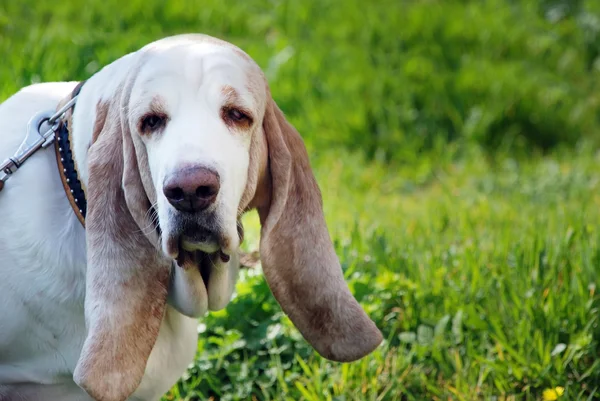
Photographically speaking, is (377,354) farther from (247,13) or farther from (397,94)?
(247,13)

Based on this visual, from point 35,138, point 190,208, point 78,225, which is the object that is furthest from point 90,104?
point 190,208

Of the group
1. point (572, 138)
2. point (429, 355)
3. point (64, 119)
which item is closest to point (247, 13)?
point (572, 138)

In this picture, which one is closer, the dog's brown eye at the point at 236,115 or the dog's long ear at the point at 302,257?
the dog's brown eye at the point at 236,115

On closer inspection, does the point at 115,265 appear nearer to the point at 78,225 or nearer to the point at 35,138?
the point at 78,225

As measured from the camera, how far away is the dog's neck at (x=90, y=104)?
2699 mm

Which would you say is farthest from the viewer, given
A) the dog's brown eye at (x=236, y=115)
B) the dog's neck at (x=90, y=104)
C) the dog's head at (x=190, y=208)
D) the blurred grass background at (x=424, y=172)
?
the blurred grass background at (x=424, y=172)

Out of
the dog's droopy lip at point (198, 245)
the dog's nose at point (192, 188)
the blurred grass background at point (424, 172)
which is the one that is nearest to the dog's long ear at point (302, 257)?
the dog's droopy lip at point (198, 245)

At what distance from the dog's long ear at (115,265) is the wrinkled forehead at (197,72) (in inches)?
4.2

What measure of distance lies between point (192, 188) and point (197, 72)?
0.37 meters

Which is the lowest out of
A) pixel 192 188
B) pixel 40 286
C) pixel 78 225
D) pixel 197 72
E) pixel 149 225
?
pixel 40 286

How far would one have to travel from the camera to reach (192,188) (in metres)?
2.32

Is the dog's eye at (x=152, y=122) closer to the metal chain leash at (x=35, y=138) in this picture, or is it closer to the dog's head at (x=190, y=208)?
the dog's head at (x=190, y=208)

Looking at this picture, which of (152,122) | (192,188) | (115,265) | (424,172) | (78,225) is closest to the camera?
(192,188)

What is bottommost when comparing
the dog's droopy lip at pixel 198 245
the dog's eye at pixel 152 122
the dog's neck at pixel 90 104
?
the dog's droopy lip at pixel 198 245
